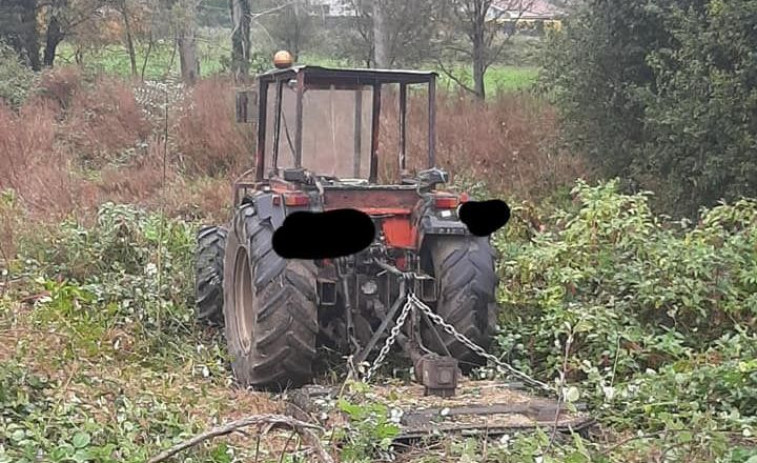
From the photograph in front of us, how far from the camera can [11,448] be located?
4305 millimetres

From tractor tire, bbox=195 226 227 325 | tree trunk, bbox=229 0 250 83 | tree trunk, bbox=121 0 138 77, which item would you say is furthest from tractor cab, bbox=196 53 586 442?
tree trunk, bbox=121 0 138 77

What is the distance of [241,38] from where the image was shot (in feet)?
74.8

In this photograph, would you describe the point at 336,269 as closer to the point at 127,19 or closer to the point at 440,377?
the point at 440,377

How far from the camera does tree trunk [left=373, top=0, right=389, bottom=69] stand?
63.9 feet

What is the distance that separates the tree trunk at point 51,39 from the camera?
878 inches

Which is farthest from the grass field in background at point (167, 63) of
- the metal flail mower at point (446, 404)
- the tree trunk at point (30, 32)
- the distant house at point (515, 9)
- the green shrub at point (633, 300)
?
the metal flail mower at point (446, 404)

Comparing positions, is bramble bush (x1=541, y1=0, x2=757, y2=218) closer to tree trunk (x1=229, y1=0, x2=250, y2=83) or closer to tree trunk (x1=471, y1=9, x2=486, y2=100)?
tree trunk (x1=471, y1=9, x2=486, y2=100)

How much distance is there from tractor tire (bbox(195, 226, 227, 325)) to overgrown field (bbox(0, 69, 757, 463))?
4.4 inches

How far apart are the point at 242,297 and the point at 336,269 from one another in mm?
990

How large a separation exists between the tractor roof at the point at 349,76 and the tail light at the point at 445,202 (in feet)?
2.81

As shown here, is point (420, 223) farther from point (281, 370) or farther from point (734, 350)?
point (734, 350)

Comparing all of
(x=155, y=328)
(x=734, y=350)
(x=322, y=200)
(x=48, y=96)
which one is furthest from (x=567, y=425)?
(x=48, y=96)

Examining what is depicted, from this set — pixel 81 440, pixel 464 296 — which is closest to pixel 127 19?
pixel 464 296

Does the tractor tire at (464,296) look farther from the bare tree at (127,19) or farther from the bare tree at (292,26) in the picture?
the bare tree at (292,26)
